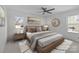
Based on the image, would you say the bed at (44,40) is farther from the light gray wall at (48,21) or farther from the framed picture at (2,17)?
the framed picture at (2,17)

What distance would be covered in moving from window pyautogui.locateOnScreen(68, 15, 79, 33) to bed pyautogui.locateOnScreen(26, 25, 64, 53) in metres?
0.28

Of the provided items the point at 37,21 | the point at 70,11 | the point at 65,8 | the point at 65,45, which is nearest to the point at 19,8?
the point at 37,21

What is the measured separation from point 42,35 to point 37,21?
12.4 inches

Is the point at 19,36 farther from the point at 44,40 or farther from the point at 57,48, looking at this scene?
the point at 57,48

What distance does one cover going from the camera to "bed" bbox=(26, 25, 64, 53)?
66.6 inches

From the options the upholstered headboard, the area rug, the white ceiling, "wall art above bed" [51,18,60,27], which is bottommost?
the area rug

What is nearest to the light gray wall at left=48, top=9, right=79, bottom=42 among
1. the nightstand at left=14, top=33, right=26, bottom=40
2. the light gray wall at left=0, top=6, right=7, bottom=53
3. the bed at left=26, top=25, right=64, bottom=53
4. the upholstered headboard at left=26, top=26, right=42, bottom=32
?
the bed at left=26, top=25, right=64, bottom=53

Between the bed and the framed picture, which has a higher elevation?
→ the framed picture

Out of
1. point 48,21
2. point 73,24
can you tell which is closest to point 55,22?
point 48,21

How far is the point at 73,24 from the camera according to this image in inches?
70.4

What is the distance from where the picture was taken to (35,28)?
5.87 feet

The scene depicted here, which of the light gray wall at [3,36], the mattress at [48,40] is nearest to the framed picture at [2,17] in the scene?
the light gray wall at [3,36]

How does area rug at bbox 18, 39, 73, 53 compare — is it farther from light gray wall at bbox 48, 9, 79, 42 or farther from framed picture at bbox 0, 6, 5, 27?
framed picture at bbox 0, 6, 5, 27
